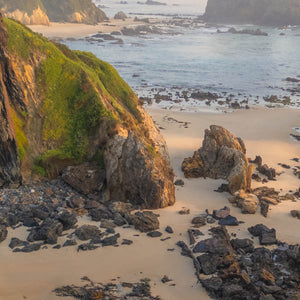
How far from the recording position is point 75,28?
112 metres

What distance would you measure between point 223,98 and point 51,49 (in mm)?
34095

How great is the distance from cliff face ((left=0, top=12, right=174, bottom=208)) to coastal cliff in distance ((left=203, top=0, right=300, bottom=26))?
447ft

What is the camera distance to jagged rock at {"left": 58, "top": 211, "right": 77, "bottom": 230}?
52.9 feet

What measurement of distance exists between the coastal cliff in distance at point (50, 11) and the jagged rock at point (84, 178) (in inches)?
3498

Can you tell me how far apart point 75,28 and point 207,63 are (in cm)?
4848

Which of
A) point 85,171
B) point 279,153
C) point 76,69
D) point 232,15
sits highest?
point 232,15

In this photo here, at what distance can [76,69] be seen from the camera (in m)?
21.3

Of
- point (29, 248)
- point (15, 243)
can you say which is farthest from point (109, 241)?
point (15, 243)

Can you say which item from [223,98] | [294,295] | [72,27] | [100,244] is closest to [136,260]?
[100,244]

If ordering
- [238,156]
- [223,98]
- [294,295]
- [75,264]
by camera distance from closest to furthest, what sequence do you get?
[294,295] → [75,264] → [238,156] → [223,98]

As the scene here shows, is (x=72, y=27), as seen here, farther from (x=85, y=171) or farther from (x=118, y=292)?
(x=118, y=292)

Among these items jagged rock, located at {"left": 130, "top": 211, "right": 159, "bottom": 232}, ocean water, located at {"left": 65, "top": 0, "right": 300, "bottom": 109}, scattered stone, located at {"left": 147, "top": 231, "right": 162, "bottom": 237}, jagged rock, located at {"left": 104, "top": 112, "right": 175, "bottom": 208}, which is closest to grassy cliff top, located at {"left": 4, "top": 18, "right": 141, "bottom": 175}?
jagged rock, located at {"left": 104, "top": 112, "right": 175, "bottom": 208}

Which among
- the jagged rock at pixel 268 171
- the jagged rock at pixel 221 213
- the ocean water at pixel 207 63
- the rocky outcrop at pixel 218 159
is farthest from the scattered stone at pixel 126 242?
the ocean water at pixel 207 63

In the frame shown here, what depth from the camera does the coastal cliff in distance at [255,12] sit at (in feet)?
465
